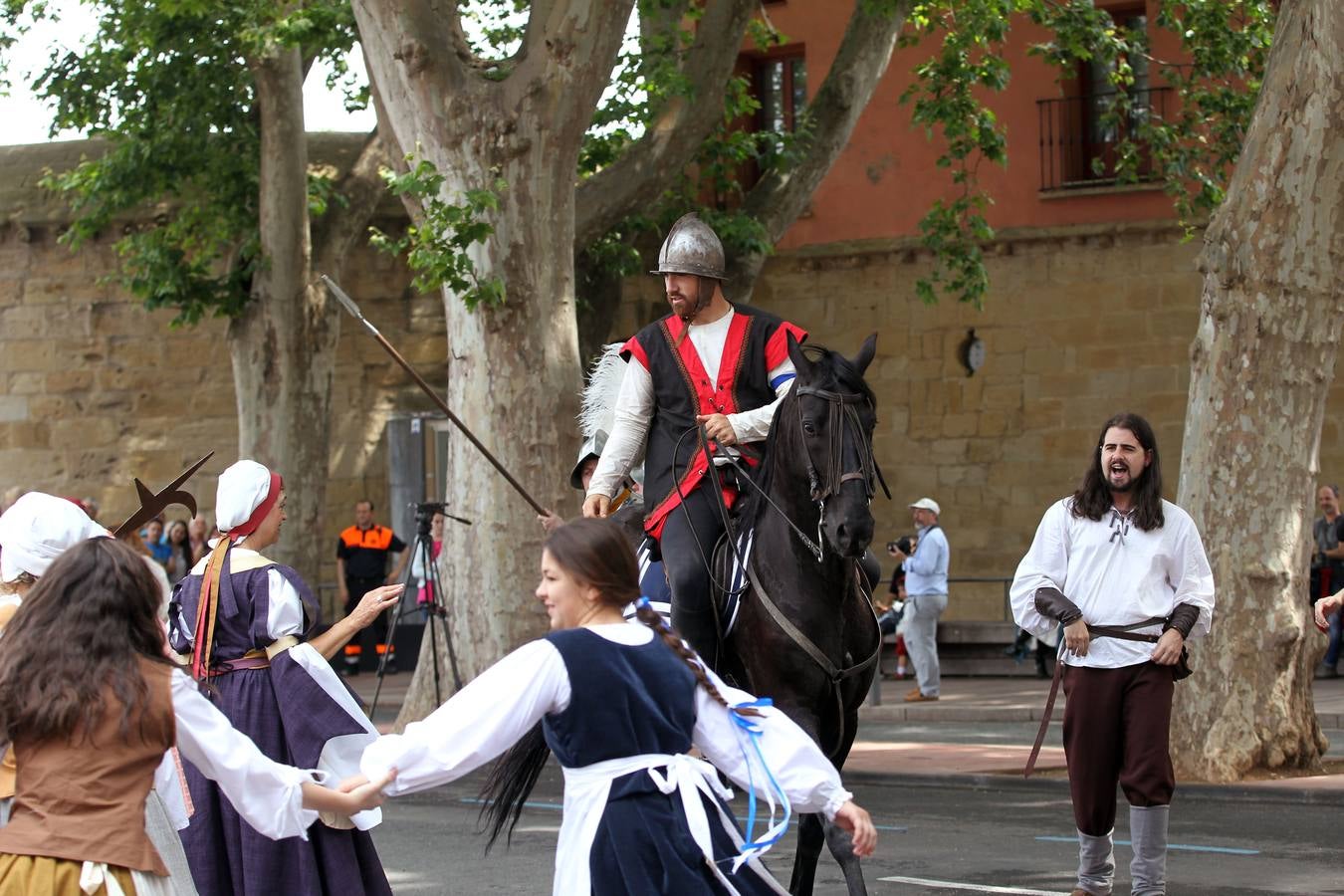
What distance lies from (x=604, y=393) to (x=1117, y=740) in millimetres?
3114

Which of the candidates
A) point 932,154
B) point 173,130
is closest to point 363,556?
point 173,130

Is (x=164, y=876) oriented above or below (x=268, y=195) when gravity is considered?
below

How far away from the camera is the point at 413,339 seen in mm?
23016

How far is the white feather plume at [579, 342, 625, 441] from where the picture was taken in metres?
9.27

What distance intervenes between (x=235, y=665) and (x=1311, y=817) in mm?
6597

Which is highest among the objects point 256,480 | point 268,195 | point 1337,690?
point 268,195

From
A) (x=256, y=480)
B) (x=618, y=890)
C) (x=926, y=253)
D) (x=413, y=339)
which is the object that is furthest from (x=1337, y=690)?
(x=618, y=890)

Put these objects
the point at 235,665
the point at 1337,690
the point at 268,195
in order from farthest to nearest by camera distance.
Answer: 1. the point at 268,195
2. the point at 1337,690
3. the point at 235,665

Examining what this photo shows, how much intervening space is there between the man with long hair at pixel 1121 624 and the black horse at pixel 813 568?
2.23 ft

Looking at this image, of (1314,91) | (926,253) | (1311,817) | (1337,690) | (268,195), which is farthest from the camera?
(926,253)

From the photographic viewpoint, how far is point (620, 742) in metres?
4.45

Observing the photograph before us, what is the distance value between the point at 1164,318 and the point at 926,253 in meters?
3.19

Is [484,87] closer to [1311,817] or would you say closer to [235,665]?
[1311,817]

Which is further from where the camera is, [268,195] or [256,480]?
[268,195]
